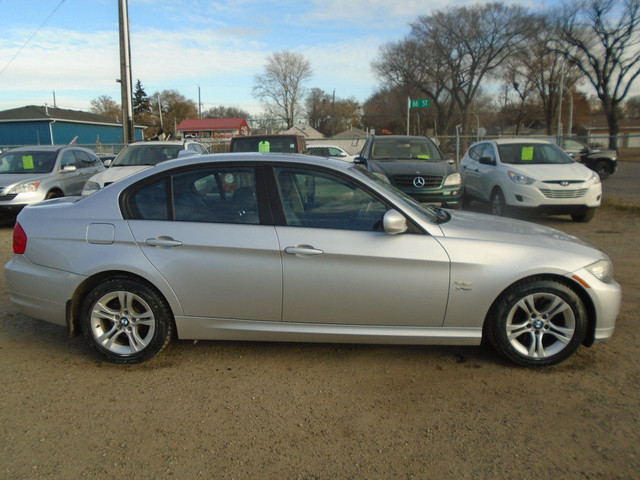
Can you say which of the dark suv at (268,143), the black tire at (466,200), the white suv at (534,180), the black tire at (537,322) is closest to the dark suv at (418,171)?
the white suv at (534,180)

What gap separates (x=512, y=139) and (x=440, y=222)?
7996 mm

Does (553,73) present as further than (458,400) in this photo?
Yes

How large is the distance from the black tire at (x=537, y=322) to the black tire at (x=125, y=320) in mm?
2458

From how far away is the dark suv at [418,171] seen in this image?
9.12 metres

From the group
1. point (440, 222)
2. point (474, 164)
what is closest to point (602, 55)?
point (474, 164)

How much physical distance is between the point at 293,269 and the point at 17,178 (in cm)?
894

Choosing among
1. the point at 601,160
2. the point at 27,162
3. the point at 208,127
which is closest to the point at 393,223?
the point at 27,162

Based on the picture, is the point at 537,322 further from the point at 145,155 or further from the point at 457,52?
the point at 457,52

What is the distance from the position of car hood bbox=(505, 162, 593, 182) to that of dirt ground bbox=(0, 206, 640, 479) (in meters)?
5.66

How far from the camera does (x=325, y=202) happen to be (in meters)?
3.82

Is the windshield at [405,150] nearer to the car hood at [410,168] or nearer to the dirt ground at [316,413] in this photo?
the car hood at [410,168]

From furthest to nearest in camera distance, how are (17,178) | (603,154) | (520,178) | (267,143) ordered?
(603,154) < (17,178) < (267,143) < (520,178)

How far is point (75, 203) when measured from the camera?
404cm

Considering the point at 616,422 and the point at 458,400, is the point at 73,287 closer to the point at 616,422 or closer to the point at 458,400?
the point at 458,400
